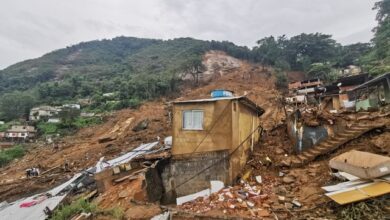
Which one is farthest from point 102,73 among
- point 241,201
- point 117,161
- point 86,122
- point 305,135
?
point 241,201

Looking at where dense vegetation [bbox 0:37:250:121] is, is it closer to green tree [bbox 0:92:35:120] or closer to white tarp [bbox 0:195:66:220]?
green tree [bbox 0:92:35:120]

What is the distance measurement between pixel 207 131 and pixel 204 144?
504mm

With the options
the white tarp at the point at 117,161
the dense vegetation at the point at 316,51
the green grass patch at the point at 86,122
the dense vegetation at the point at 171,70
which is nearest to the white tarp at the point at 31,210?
the white tarp at the point at 117,161

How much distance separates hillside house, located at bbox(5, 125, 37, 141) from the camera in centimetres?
3616

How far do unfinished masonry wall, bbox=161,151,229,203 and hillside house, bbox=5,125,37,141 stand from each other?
102 feet

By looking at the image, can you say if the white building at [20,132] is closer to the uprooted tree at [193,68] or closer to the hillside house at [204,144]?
the uprooted tree at [193,68]

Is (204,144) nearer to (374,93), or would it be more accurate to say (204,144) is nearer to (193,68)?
(374,93)

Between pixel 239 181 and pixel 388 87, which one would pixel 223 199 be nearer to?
pixel 239 181

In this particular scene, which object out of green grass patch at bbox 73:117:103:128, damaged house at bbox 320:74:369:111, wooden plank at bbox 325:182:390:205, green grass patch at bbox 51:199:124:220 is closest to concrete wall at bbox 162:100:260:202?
green grass patch at bbox 51:199:124:220

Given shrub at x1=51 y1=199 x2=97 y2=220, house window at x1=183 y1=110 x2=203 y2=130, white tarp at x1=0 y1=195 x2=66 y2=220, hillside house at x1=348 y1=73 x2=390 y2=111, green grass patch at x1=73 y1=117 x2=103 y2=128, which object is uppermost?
hillside house at x1=348 y1=73 x2=390 y2=111

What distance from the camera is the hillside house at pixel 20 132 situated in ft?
119

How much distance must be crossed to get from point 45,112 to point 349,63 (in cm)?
4354

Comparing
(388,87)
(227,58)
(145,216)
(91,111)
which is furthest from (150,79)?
(145,216)

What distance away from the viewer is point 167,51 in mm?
76188
